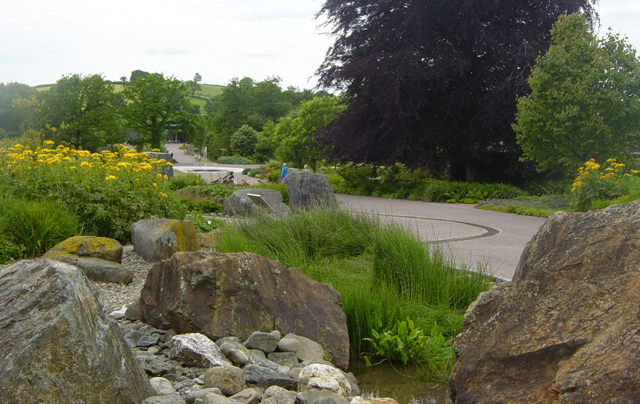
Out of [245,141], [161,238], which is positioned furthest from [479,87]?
[245,141]

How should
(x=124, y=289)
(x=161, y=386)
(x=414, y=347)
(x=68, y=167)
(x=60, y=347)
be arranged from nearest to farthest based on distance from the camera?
(x=60, y=347) < (x=161, y=386) < (x=414, y=347) < (x=124, y=289) < (x=68, y=167)

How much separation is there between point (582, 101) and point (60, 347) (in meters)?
15.7

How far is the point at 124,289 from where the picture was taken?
17.7 feet

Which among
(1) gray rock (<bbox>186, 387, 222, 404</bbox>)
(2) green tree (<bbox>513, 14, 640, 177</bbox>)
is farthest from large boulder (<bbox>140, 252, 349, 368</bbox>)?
(2) green tree (<bbox>513, 14, 640, 177</bbox>)

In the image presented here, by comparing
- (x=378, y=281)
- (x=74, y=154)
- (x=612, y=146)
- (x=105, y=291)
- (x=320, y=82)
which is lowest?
(x=105, y=291)

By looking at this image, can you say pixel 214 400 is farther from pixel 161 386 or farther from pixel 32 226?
pixel 32 226

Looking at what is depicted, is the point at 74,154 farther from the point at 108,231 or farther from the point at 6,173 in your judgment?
the point at 108,231

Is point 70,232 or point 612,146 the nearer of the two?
point 70,232

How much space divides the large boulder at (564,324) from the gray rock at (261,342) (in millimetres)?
1748

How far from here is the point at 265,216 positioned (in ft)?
23.2

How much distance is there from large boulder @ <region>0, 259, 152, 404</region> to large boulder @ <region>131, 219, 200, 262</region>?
3808mm

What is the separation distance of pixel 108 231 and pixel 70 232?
2.65 feet

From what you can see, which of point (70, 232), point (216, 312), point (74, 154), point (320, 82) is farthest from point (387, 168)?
point (216, 312)

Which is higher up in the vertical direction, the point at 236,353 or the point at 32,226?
the point at 32,226
